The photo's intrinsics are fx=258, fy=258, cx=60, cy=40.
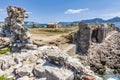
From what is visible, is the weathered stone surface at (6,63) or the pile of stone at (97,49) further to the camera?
the pile of stone at (97,49)

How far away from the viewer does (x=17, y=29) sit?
3628cm

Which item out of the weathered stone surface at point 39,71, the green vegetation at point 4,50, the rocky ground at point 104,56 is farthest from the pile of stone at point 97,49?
the weathered stone surface at point 39,71

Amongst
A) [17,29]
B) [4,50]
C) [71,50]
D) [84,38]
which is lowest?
[71,50]

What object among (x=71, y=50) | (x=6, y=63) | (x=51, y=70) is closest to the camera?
(x=51, y=70)

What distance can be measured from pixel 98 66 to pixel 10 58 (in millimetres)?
24890

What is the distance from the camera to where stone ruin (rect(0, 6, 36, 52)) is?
35453 mm

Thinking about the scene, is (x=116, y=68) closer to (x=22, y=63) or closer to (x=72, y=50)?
(x=72, y=50)

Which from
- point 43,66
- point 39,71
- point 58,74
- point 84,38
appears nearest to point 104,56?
A: point 84,38

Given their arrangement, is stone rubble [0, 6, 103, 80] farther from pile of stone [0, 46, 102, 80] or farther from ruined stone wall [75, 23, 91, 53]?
ruined stone wall [75, 23, 91, 53]

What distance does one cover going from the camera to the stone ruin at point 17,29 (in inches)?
1396

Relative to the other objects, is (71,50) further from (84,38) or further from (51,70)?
(51,70)

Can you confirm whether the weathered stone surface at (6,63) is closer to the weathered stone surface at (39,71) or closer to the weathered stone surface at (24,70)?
the weathered stone surface at (24,70)

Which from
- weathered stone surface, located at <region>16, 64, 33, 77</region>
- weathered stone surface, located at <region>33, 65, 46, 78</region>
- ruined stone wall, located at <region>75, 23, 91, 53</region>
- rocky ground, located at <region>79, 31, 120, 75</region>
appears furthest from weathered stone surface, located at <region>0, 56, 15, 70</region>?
ruined stone wall, located at <region>75, 23, 91, 53</region>

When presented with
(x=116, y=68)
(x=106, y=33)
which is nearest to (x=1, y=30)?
(x=116, y=68)
